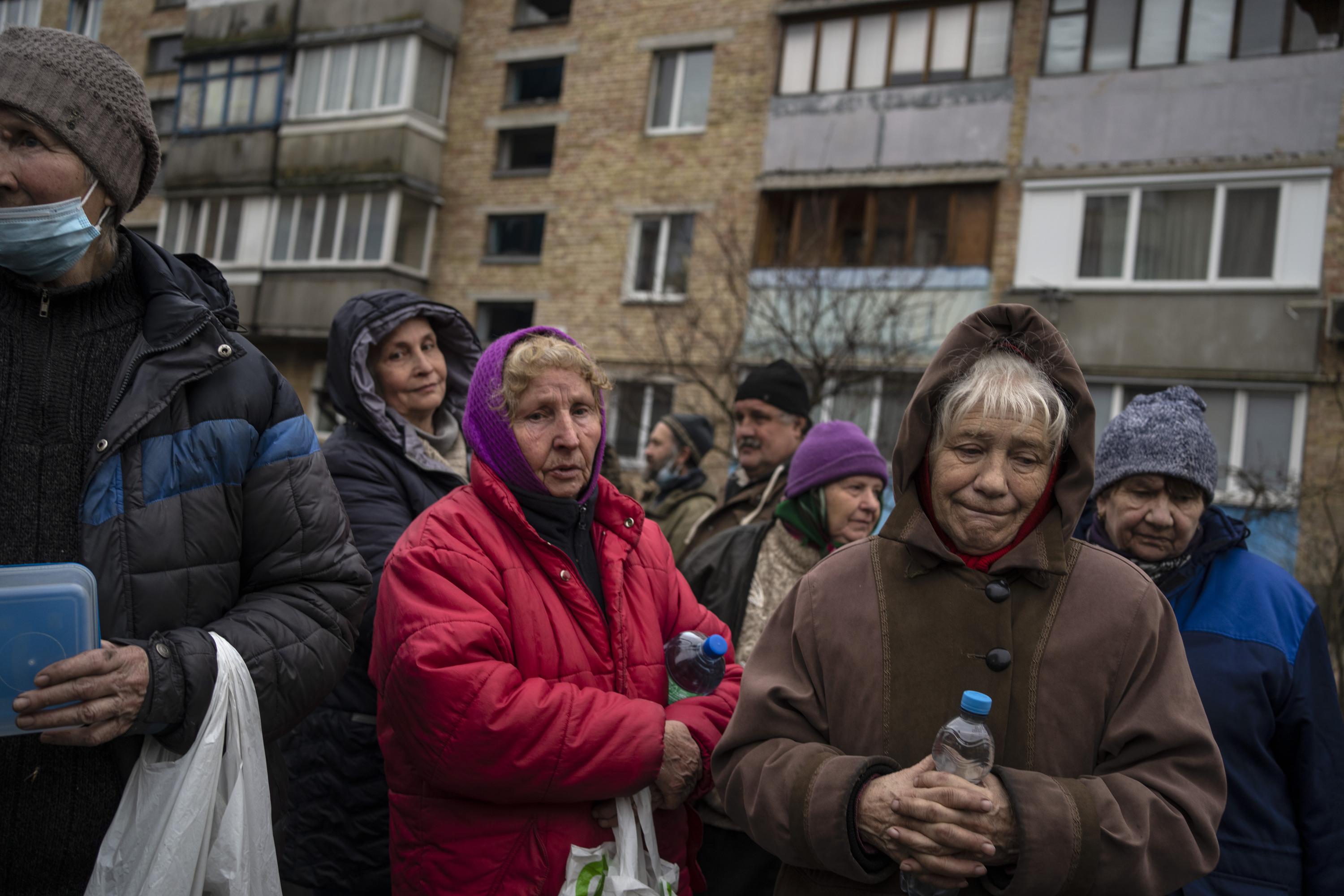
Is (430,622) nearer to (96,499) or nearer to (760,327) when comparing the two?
(96,499)

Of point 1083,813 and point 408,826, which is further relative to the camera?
point 408,826

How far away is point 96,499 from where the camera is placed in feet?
6.45

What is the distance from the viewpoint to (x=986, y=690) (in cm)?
200

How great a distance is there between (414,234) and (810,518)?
1896cm

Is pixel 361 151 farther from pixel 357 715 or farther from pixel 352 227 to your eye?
pixel 357 715

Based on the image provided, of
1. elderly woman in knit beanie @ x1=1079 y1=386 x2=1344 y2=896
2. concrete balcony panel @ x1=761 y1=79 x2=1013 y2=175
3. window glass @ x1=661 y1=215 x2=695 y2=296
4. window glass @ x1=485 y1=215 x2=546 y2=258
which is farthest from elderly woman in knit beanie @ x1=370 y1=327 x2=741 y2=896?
window glass @ x1=485 y1=215 x2=546 y2=258

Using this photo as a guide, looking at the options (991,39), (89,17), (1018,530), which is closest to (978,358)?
(1018,530)

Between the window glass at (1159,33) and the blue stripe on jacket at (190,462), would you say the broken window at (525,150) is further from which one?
the blue stripe on jacket at (190,462)

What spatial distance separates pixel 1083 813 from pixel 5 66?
2454mm

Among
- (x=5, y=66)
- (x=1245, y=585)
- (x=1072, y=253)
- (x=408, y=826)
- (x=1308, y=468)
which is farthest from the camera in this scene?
(x=1072, y=253)

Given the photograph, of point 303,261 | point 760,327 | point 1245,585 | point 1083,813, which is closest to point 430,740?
point 1083,813

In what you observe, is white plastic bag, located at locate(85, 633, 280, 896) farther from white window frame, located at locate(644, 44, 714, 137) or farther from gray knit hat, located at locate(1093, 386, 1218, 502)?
white window frame, located at locate(644, 44, 714, 137)

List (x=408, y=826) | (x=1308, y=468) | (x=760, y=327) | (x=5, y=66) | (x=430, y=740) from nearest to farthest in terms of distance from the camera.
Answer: (x=5, y=66) < (x=430, y=740) < (x=408, y=826) < (x=1308, y=468) < (x=760, y=327)

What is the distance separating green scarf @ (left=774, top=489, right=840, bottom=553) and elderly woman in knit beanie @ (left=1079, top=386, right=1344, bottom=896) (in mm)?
985
